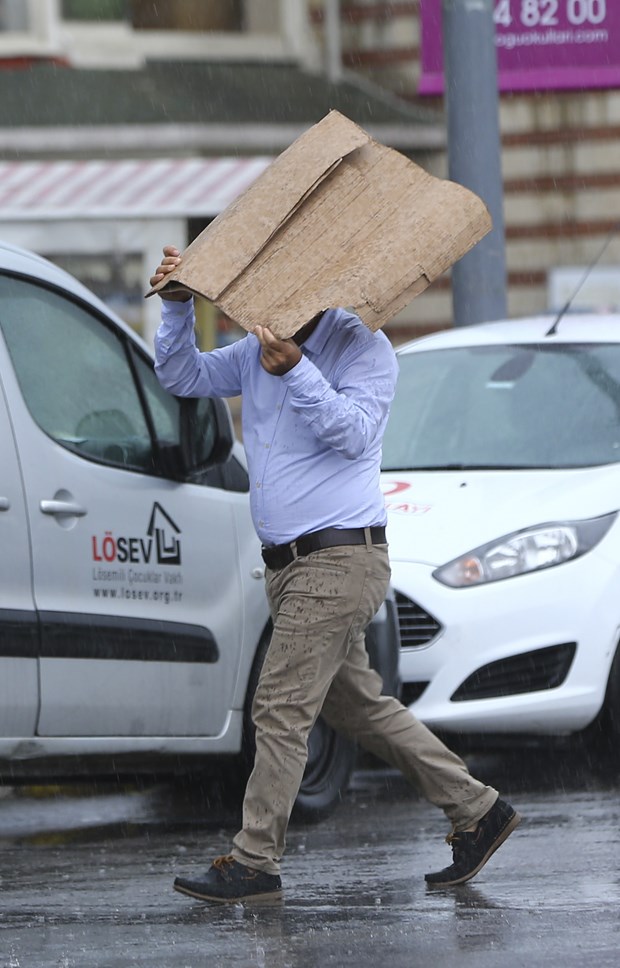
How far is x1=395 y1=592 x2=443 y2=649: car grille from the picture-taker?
23.9ft

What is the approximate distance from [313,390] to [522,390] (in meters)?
3.21

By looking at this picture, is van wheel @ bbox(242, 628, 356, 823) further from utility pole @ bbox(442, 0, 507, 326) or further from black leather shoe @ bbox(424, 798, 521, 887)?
utility pole @ bbox(442, 0, 507, 326)

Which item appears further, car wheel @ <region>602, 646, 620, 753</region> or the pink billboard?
the pink billboard

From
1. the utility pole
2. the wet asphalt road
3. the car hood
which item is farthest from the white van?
the utility pole

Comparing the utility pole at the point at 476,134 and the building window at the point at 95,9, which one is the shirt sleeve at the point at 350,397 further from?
the building window at the point at 95,9

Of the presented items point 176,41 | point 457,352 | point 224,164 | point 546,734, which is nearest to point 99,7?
point 176,41

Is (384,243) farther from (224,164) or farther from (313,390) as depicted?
(224,164)

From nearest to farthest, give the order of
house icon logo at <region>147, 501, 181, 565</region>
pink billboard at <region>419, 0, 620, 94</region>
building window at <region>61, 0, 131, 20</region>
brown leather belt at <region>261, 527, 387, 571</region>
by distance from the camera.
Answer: brown leather belt at <region>261, 527, 387, 571</region>, house icon logo at <region>147, 501, 181, 565</region>, pink billboard at <region>419, 0, 620, 94</region>, building window at <region>61, 0, 131, 20</region>

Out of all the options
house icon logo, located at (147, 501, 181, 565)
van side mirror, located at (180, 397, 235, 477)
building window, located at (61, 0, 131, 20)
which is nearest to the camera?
house icon logo, located at (147, 501, 181, 565)

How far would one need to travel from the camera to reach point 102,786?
802cm

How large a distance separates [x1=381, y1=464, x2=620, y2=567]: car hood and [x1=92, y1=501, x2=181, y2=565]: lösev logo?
1.30 meters

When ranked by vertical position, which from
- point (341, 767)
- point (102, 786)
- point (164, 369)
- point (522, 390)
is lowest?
point (102, 786)

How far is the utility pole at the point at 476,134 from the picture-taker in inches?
392

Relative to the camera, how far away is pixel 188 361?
5.46 m
